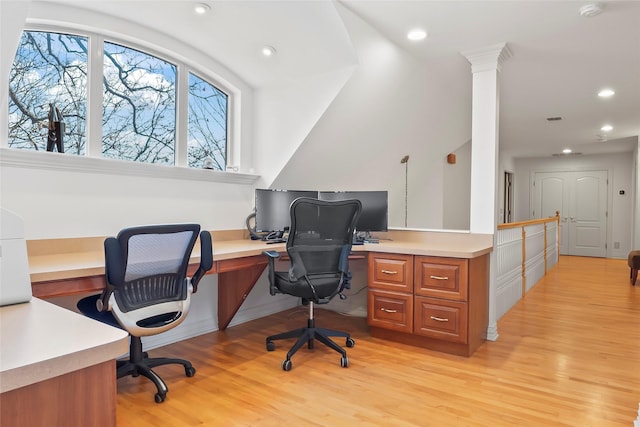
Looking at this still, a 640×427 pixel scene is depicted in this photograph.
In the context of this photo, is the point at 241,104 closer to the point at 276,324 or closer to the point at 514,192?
the point at 276,324

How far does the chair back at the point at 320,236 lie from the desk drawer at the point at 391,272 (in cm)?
44

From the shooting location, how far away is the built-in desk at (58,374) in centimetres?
72

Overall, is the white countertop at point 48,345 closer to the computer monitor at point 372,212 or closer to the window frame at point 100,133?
the window frame at point 100,133

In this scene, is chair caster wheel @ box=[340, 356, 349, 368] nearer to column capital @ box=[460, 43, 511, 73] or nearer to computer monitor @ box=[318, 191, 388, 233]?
computer monitor @ box=[318, 191, 388, 233]

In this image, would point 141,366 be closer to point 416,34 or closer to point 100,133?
point 100,133

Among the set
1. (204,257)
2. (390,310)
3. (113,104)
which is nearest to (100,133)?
(113,104)

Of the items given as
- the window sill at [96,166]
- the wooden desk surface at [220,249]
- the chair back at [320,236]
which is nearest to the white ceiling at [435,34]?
the window sill at [96,166]

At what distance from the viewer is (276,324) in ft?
A: 11.7

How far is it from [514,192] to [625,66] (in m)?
6.10

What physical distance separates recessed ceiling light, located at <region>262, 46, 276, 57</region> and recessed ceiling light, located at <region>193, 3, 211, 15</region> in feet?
1.81

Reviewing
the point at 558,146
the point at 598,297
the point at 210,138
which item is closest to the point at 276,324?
the point at 210,138

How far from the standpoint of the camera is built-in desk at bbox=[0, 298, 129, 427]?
719 mm

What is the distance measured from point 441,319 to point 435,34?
7.03ft

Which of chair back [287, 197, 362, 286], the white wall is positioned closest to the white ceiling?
chair back [287, 197, 362, 286]
